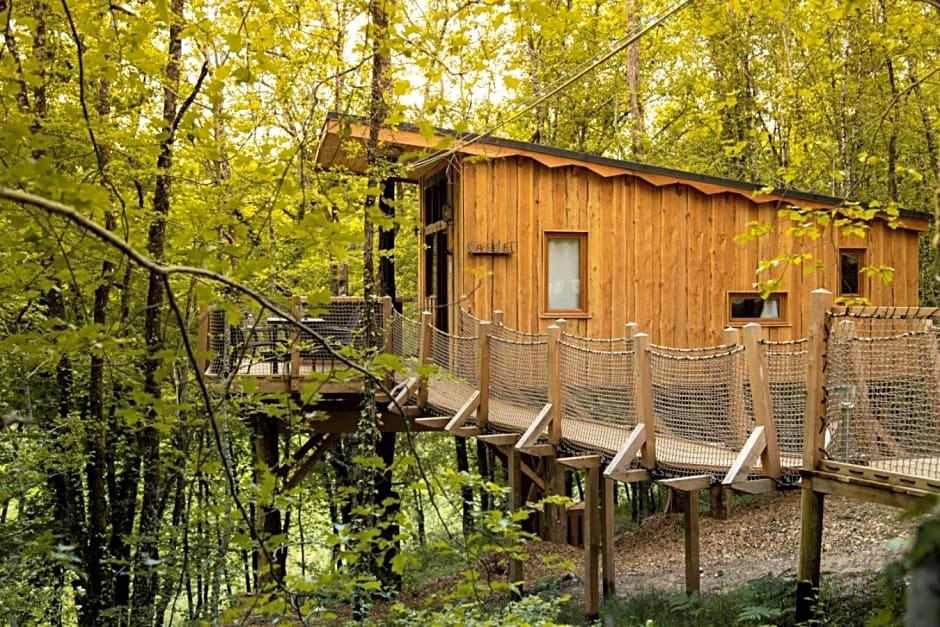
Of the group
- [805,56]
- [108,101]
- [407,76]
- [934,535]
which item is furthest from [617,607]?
[805,56]

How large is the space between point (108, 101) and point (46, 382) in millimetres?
5348

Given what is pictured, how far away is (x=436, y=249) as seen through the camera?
1374 centimetres

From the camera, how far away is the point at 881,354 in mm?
6039

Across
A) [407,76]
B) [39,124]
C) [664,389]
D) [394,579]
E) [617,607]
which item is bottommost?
[394,579]

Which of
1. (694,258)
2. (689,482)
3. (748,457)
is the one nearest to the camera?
(748,457)

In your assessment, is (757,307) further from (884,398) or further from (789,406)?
(884,398)

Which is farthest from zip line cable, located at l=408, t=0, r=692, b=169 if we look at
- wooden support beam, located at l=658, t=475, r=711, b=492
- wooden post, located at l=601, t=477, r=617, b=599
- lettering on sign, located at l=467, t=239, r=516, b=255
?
lettering on sign, located at l=467, t=239, r=516, b=255

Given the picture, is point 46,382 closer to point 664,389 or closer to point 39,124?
point 39,124

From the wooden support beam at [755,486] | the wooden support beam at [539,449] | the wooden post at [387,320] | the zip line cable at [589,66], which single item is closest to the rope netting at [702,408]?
the wooden support beam at [755,486]

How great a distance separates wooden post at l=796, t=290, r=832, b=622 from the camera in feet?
20.2

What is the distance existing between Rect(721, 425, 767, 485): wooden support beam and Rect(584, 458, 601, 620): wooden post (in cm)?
187

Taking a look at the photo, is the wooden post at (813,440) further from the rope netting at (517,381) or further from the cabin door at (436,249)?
the cabin door at (436,249)

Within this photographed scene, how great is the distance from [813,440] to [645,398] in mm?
1487

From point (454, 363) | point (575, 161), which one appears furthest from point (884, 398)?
point (575, 161)
